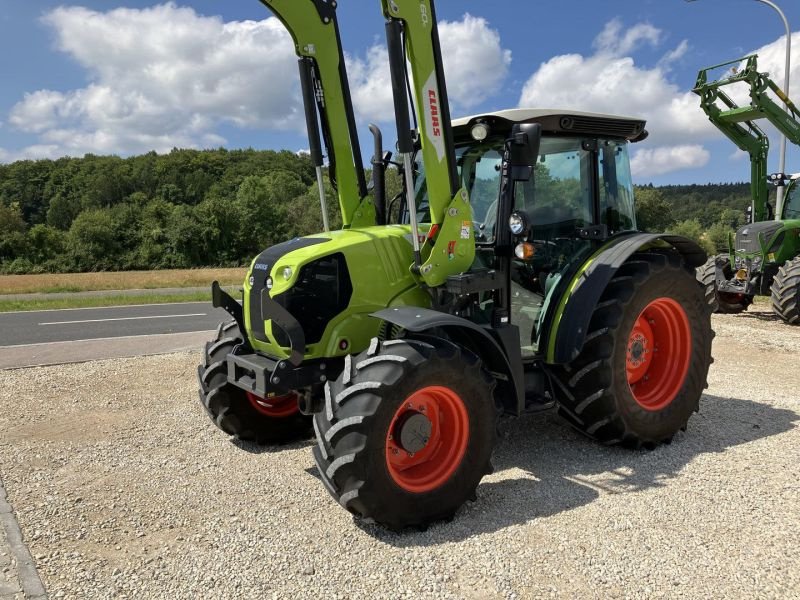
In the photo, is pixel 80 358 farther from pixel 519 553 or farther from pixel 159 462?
pixel 519 553

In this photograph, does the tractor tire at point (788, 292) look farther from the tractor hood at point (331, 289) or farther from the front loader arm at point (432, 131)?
the tractor hood at point (331, 289)

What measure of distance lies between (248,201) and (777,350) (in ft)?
181

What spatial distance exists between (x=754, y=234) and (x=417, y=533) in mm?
10604

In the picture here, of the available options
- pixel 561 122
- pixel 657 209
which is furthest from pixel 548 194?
pixel 657 209

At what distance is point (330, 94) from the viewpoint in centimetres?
474

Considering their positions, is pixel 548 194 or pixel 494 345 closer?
pixel 494 345

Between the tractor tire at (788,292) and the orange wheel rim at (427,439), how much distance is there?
928 centimetres

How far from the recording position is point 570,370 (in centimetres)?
441

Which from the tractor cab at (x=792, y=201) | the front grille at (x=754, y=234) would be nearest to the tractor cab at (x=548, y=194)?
the front grille at (x=754, y=234)

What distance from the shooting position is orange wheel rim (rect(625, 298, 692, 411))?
4883mm

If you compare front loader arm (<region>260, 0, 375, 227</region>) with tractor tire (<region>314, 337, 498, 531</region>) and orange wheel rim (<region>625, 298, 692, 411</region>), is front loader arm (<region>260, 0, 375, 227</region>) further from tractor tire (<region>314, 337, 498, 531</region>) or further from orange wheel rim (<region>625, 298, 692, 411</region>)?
orange wheel rim (<region>625, 298, 692, 411</region>)

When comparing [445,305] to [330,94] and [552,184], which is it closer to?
[552,184]

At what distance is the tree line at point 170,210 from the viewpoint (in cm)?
4938

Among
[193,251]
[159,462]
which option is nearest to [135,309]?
[159,462]
